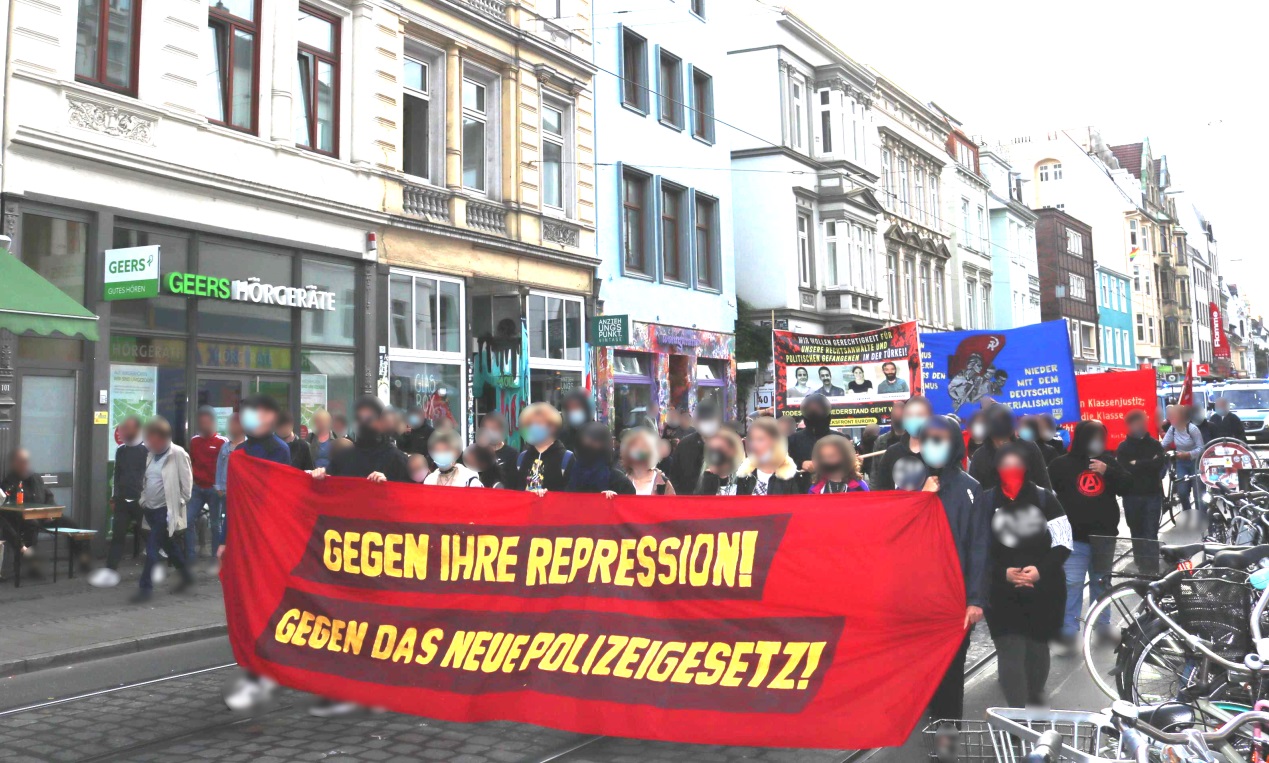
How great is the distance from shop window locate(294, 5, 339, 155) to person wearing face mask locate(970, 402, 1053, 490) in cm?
1293

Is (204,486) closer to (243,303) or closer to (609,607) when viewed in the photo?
(243,303)

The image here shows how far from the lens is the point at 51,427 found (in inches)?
535

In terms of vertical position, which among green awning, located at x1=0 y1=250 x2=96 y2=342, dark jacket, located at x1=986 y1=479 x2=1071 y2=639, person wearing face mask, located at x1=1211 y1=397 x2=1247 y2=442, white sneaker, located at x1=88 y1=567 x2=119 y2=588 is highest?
green awning, located at x1=0 y1=250 x2=96 y2=342

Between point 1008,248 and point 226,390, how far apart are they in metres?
47.4

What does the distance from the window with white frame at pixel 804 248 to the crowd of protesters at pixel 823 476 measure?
2105 cm

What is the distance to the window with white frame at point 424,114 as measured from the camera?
19719 millimetres

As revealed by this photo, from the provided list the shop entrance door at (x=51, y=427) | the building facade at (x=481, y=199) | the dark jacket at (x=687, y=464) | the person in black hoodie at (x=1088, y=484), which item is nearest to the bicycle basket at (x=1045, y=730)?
the person in black hoodie at (x=1088, y=484)

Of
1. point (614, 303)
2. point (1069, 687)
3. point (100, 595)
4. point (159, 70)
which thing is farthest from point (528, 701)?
point (614, 303)

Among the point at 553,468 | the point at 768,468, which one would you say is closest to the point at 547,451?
the point at 553,468

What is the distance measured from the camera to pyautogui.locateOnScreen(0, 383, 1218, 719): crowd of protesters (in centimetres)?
597

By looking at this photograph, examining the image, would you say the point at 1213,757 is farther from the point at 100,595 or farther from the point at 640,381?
the point at 640,381

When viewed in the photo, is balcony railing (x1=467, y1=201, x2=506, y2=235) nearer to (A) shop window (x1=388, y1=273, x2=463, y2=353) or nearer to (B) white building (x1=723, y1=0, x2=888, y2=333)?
(A) shop window (x1=388, y1=273, x2=463, y2=353)

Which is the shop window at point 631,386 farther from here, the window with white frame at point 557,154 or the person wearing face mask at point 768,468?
the person wearing face mask at point 768,468

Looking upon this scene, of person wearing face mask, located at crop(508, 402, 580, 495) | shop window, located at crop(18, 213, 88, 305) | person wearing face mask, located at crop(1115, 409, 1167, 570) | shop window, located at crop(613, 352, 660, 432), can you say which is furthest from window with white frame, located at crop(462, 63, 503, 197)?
person wearing face mask, located at crop(508, 402, 580, 495)
